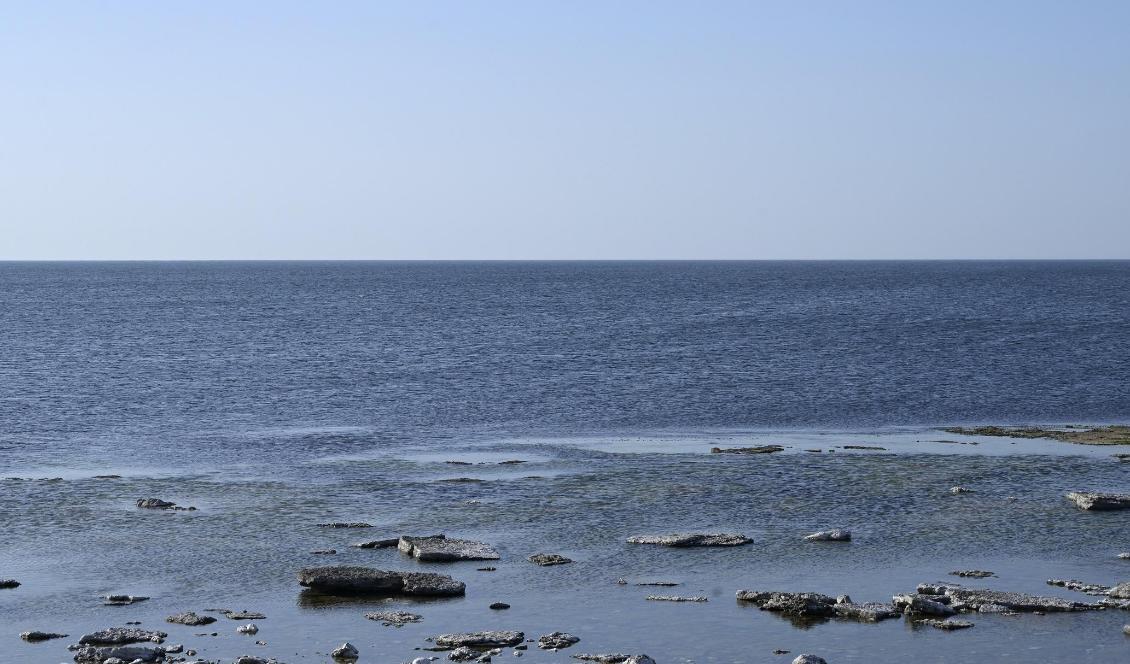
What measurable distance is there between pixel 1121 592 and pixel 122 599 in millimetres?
24250

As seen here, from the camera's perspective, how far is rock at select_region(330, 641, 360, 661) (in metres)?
28.2

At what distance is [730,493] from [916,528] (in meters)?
8.08

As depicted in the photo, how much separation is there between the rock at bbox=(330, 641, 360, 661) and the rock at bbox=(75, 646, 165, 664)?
3474mm

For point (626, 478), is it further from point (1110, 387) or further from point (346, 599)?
point (1110, 387)

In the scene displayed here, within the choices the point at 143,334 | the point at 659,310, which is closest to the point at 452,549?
the point at 143,334

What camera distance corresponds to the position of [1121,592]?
107 feet

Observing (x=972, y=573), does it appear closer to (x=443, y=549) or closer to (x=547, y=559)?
(x=547, y=559)

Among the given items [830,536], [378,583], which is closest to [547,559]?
[378,583]

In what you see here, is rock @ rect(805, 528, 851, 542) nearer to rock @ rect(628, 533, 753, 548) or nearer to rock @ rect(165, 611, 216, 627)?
rock @ rect(628, 533, 753, 548)

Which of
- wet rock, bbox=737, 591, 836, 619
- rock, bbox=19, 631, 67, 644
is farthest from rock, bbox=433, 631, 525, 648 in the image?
rock, bbox=19, 631, 67, 644

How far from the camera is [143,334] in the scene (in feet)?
447

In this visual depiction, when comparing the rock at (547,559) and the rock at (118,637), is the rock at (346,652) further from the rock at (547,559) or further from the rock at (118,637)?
the rock at (547,559)

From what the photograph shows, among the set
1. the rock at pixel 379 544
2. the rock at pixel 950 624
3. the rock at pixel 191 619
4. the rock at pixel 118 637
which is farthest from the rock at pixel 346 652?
the rock at pixel 950 624

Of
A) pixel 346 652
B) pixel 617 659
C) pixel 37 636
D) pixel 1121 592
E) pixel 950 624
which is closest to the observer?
pixel 617 659
